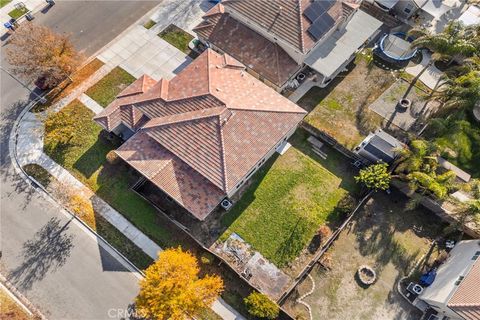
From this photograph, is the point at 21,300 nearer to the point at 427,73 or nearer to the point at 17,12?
the point at 17,12

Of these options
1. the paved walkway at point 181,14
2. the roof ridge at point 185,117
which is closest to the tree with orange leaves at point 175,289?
the roof ridge at point 185,117

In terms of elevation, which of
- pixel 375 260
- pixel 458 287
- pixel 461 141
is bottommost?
pixel 375 260

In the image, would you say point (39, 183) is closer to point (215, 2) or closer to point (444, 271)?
point (215, 2)

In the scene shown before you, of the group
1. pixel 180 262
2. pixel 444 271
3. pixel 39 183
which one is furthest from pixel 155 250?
pixel 444 271

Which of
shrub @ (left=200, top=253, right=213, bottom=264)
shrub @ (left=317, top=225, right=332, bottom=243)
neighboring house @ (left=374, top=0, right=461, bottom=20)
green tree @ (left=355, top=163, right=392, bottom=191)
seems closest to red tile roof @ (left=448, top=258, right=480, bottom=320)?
green tree @ (left=355, top=163, right=392, bottom=191)

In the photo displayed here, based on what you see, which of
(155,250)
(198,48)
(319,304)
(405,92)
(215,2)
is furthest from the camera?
(215,2)

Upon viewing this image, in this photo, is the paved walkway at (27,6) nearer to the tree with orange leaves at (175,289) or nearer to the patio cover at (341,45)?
the patio cover at (341,45)

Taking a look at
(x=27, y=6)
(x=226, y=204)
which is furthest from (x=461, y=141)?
(x=27, y=6)
